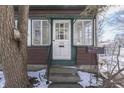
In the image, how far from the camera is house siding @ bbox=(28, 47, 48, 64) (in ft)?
33.7

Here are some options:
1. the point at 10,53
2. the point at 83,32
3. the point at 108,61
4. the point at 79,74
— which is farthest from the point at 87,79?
the point at 10,53

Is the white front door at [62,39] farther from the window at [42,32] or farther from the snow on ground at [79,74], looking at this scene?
the snow on ground at [79,74]

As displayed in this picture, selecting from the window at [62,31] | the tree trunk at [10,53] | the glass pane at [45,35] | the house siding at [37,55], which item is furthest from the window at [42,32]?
the tree trunk at [10,53]

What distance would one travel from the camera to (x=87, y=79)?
8.96m

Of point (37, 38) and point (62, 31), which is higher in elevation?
point (62, 31)

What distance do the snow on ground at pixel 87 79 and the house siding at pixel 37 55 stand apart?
1.53m

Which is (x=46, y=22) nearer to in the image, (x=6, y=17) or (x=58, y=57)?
(x=58, y=57)

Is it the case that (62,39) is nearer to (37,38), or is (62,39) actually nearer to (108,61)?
(37,38)

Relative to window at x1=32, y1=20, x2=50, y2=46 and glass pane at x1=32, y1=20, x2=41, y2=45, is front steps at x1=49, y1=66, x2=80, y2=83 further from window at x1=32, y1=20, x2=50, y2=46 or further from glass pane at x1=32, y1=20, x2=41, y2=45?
glass pane at x1=32, y1=20, x2=41, y2=45

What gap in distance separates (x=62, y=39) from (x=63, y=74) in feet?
6.07

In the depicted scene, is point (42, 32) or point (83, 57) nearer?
point (83, 57)

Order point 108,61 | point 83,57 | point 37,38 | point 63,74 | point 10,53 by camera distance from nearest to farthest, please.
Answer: point 10,53
point 63,74
point 108,61
point 83,57
point 37,38

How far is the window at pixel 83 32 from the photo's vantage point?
10211 millimetres

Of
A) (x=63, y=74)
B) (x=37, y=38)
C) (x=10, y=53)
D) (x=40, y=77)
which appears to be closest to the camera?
(x=10, y=53)
